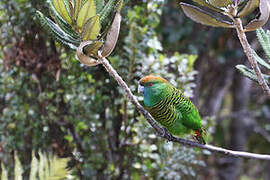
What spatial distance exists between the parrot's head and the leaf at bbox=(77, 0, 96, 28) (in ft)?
1.33

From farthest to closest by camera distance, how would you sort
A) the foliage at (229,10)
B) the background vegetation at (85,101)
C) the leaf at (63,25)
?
the background vegetation at (85,101)
the leaf at (63,25)
the foliage at (229,10)

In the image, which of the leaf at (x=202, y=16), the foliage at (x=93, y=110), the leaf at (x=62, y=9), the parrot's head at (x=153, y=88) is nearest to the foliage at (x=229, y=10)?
the leaf at (x=202, y=16)

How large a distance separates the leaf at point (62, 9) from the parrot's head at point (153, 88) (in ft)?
1.33

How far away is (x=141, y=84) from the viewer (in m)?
1.19

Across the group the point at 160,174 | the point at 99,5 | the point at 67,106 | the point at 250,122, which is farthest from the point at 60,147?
the point at 250,122

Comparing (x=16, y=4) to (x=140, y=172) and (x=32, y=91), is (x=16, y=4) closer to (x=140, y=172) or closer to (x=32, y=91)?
(x=32, y=91)

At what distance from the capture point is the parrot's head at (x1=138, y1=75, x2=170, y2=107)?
1.17 meters

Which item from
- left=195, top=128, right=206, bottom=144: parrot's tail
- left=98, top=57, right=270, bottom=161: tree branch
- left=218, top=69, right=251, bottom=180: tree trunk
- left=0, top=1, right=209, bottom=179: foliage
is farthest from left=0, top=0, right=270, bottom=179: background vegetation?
left=218, top=69, right=251, bottom=180: tree trunk

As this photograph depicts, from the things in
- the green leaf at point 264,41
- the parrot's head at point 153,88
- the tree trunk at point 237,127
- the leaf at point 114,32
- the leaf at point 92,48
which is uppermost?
the leaf at point 114,32

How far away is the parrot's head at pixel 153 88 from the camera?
117 cm

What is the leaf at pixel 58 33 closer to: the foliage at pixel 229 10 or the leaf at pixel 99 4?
the leaf at pixel 99 4

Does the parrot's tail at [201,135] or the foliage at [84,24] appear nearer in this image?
the foliage at [84,24]

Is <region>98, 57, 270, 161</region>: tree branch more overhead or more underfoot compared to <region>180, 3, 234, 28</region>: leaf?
more underfoot

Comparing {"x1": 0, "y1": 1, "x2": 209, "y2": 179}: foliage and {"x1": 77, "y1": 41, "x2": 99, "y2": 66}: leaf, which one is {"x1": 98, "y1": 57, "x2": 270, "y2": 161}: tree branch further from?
{"x1": 0, "y1": 1, "x2": 209, "y2": 179}: foliage
